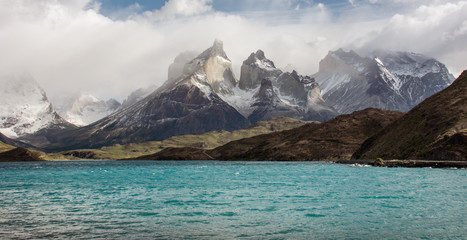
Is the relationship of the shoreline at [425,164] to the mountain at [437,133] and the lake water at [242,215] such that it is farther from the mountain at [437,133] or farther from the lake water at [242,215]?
the lake water at [242,215]

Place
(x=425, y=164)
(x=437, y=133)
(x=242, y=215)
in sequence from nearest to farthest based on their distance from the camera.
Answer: (x=242, y=215)
(x=425, y=164)
(x=437, y=133)

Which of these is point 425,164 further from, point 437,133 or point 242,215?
point 242,215

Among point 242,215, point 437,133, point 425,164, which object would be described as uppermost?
point 437,133

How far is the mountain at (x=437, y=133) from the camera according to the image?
153 metres

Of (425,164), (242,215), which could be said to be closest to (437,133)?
(425,164)

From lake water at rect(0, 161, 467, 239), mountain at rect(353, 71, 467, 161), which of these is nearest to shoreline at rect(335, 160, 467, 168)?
mountain at rect(353, 71, 467, 161)

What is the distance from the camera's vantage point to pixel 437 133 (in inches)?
6594

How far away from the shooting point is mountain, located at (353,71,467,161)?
15275cm

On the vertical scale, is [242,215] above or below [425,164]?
below

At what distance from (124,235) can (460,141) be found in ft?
468

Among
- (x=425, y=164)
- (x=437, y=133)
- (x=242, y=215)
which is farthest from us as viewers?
(x=437, y=133)

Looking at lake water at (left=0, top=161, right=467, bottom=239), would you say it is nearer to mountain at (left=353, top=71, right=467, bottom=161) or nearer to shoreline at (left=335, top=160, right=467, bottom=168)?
shoreline at (left=335, top=160, right=467, bottom=168)

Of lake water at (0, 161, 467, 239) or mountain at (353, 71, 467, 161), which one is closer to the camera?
lake water at (0, 161, 467, 239)

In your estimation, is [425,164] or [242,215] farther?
[425,164]
